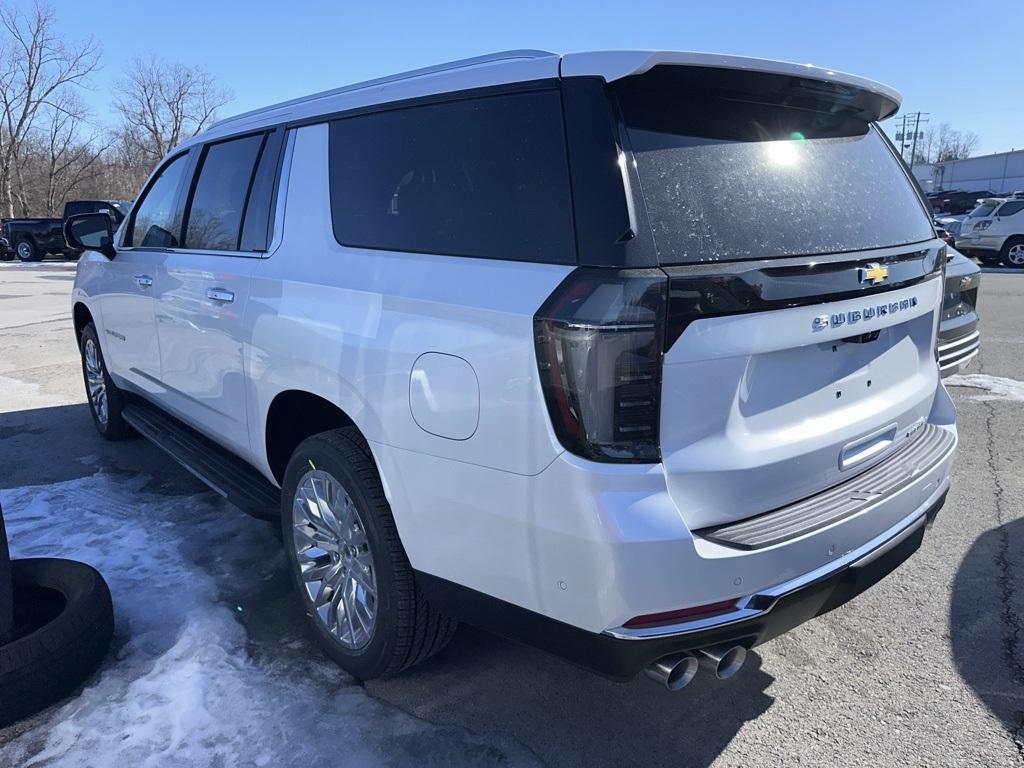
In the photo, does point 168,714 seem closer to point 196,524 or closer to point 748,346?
point 196,524

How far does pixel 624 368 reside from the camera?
1897 mm

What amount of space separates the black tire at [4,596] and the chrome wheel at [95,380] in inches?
119

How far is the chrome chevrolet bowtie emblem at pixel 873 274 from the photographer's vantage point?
2.28 meters

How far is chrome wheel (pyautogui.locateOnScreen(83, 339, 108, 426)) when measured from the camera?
219 inches

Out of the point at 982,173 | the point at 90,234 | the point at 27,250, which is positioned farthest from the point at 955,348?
the point at 982,173

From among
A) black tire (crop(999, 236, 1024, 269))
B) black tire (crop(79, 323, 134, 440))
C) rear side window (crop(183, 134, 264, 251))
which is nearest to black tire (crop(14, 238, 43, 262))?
black tire (crop(79, 323, 134, 440))

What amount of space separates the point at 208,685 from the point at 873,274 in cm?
258

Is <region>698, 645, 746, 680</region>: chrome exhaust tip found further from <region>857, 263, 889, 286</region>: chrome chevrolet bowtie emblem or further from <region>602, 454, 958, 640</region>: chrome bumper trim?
<region>857, 263, 889, 286</region>: chrome chevrolet bowtie emblem

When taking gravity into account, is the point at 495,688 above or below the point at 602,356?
below

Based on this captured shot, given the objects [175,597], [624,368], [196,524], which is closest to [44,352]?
[196,524]

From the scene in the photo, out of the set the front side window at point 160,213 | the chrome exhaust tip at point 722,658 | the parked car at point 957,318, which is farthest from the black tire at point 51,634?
the parked car at point 957,318

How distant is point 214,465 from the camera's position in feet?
12.1

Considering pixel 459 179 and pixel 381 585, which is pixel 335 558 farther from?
pixel 459 179

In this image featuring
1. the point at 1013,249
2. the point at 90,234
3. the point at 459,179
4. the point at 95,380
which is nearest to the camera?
the point at 459,179
